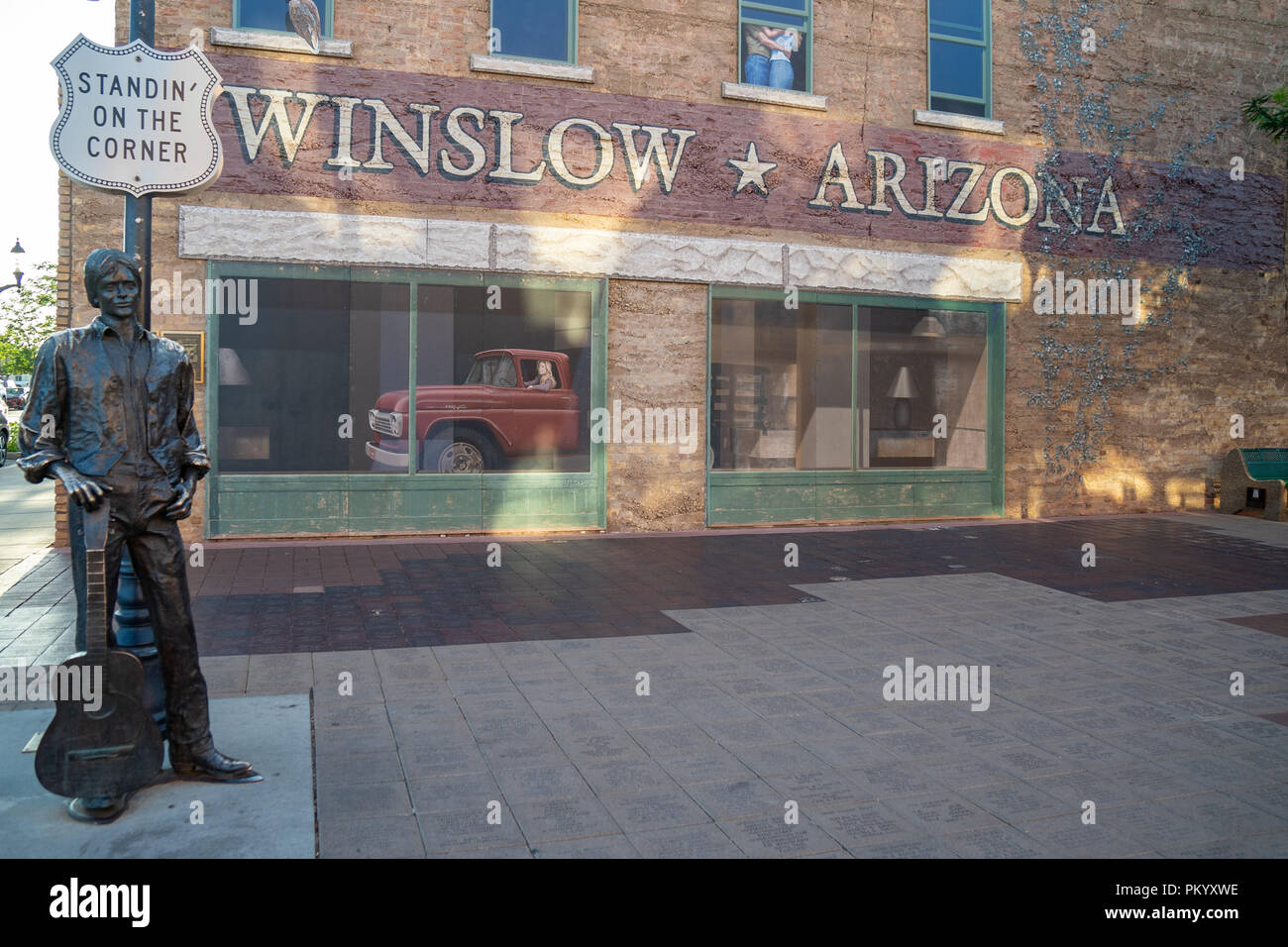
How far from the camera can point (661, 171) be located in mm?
12594

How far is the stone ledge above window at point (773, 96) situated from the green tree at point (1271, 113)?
6.04 meters

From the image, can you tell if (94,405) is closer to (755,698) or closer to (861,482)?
(755,698)

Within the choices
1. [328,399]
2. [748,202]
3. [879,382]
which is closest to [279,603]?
[328,399]

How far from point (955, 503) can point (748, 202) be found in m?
4.87

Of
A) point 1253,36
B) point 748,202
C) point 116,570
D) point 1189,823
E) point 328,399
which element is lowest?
point 1189,823

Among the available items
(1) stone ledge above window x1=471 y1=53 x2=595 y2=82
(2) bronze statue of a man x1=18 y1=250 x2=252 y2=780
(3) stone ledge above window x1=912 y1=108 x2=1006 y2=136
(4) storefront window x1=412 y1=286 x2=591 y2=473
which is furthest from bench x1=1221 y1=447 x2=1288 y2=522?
(2) bronze statue of a man x1=18 y1=250 x2=252 y2=780

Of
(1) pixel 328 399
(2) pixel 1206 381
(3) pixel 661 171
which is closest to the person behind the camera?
(1) pixel 328 399

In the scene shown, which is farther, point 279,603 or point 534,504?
point 534,504

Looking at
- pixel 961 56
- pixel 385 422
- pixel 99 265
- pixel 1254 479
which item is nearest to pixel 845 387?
pixel 961 56

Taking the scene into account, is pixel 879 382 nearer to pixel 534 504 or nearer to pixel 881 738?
pixel 534 504

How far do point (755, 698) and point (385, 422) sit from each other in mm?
7040

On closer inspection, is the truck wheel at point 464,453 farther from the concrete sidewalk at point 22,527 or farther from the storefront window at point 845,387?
the concrete sidewalk at point 22,527

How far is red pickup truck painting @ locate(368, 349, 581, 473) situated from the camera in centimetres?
1178

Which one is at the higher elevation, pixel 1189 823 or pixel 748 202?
pixel 748 202
